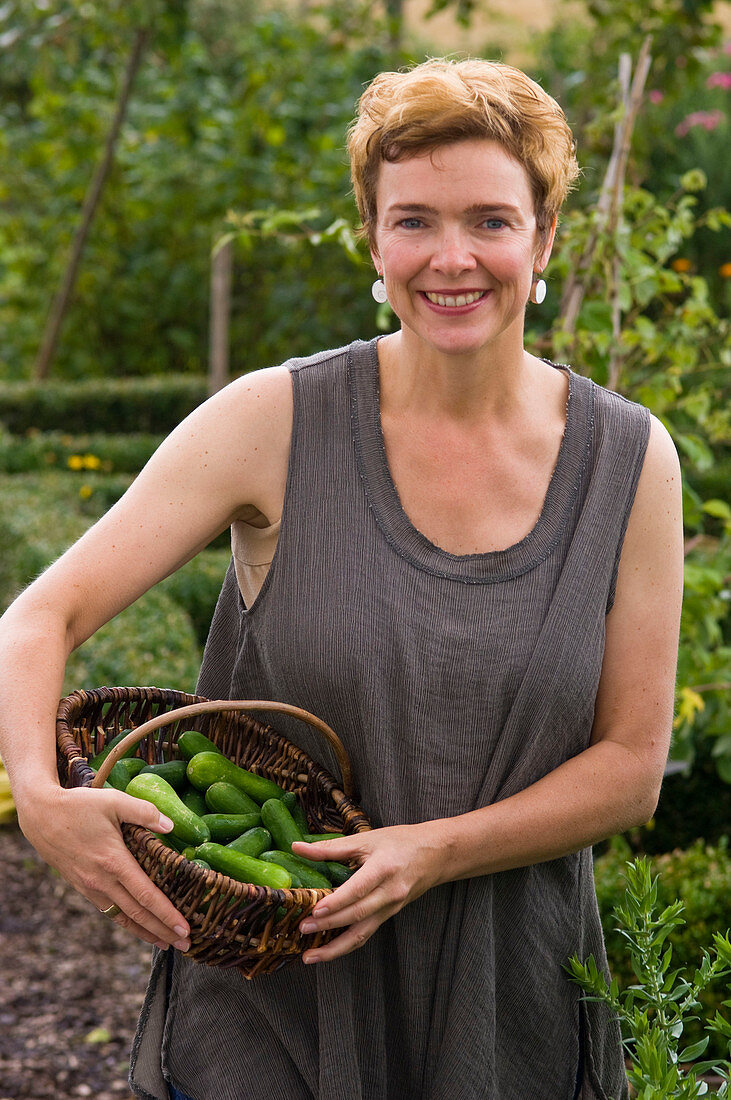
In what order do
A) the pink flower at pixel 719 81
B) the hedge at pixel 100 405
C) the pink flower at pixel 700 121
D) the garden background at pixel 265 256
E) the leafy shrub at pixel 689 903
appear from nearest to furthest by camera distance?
the leafy shrub at pixel 689 903, the garden background at pixel 265 256, the hedge at pixel 100 405, the pink flower at pixel 700 121, the pink flower at pixel 719 81

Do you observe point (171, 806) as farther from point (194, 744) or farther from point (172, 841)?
point (194, 744)

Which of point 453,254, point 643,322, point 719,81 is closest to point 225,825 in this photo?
point 453,254

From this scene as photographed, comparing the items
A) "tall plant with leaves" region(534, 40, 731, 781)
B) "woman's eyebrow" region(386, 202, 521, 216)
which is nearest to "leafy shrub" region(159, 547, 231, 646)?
"tall plant with leaves" region(534, 40, 731, 781)

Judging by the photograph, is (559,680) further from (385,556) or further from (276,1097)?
(276,1097)

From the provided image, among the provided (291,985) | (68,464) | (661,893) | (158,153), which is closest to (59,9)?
(158,153)

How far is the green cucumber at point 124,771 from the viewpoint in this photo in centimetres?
150

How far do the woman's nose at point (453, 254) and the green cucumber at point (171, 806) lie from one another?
754mm

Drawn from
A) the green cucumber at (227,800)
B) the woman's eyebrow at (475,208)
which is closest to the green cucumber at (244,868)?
the green cucumber at (227,800)

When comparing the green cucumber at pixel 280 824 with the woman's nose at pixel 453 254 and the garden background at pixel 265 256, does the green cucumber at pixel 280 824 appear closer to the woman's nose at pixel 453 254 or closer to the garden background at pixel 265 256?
the woman's nose at pixel 453 254

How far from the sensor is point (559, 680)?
151 centimetres

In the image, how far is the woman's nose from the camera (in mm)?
1445

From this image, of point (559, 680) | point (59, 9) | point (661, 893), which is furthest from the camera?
point (59, 9)

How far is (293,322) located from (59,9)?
3.04 m

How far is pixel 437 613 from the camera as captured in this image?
1.52 metres
